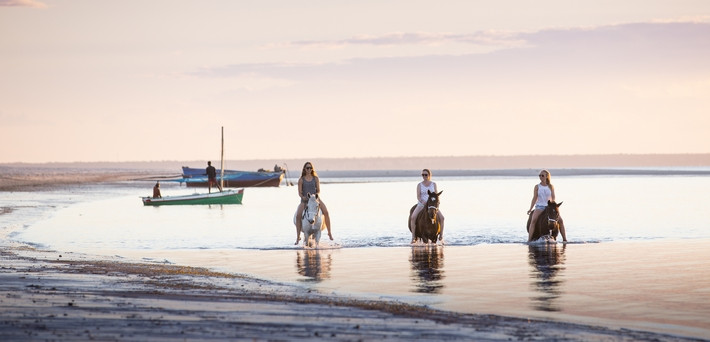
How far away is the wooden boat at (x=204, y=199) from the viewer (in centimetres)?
5169

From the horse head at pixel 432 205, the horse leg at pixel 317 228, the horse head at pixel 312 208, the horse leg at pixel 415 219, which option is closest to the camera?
the horse head at pixel 312 208

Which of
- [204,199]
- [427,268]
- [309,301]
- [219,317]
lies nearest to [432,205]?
[427,268]

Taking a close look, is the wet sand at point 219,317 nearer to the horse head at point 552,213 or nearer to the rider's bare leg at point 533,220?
the rider's bare leg at point 533,220

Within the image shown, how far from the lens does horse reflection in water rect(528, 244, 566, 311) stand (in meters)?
14.1

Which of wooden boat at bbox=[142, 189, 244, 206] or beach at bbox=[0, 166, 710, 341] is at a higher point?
wooden boat at bbox=[142, 189, 244, 206]

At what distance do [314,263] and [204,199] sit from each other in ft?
109

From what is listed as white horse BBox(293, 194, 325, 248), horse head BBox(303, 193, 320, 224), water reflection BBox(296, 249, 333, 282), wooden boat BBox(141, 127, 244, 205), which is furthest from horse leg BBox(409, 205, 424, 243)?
wooden boat BBox(141, 127, 244, 205)

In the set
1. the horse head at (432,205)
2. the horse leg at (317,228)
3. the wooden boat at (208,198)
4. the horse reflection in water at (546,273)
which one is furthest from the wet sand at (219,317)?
the wooden boat at (208,198)

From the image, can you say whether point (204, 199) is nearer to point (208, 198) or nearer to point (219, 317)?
point (208, 198)

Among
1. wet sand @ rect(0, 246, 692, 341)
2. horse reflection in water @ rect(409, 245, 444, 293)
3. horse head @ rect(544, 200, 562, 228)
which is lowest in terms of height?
horse reflection in water @ rect(409, 245, 444, 293)

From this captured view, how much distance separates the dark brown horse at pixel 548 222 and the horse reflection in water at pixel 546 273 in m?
0.53

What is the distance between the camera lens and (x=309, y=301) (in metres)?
13.6

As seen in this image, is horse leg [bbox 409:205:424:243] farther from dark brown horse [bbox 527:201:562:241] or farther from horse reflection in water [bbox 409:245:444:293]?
dark brown horse [bbox 527:201:562:241]

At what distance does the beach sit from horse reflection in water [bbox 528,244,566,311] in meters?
0.04
